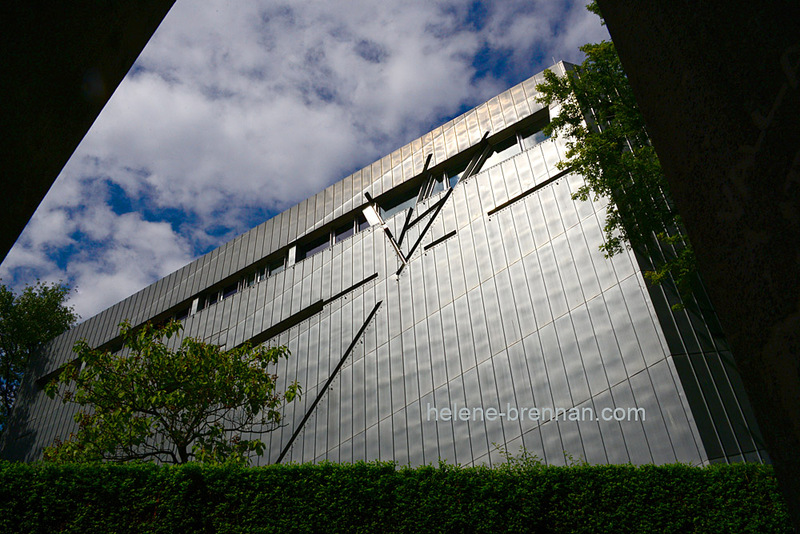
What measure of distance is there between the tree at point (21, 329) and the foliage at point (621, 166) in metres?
34.6

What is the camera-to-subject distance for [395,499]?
779cm

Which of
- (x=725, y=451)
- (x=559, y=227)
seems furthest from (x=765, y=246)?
(x=559, y=227)

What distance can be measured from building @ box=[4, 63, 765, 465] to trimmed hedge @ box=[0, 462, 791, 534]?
2.93 metres

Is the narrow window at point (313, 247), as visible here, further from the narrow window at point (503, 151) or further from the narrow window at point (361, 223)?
the narrow window at point (503, 151)

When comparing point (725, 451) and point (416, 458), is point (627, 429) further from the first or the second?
point (416, 458)

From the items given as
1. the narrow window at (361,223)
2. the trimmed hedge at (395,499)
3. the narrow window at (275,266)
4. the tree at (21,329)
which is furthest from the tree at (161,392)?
the tree at (21,329)

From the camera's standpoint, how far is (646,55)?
120cm

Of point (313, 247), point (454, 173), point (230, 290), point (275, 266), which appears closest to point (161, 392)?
point (313, 247)

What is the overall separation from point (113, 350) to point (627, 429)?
87.9ft

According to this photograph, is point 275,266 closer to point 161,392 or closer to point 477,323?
point 477,323

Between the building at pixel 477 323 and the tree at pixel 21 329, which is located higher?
the tree at pixel 21 329

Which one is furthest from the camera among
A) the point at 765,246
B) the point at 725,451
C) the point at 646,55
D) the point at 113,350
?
the point at 113,350

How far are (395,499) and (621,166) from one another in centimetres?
819

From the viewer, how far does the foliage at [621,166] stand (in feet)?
35.9
